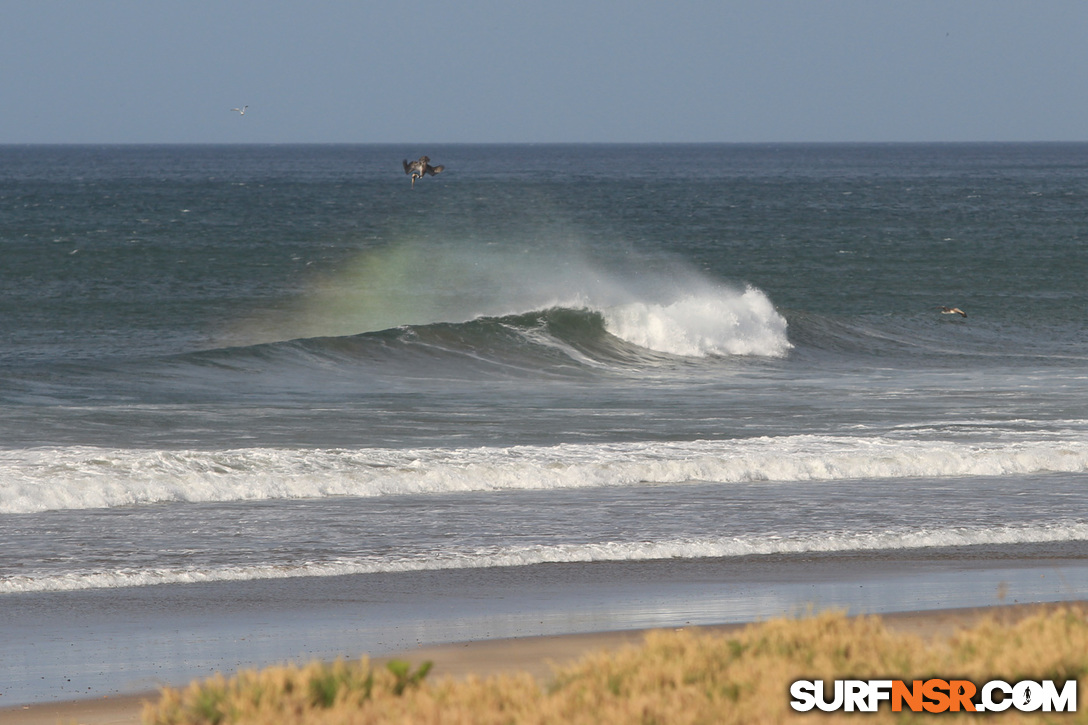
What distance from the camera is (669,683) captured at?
543cm

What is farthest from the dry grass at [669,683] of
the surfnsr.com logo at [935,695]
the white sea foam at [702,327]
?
the white sea foam at [702,327]

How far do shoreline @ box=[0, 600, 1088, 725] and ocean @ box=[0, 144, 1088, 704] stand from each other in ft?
1.00

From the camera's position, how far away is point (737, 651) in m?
5.89

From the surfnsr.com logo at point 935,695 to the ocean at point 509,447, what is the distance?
2983 millimetres

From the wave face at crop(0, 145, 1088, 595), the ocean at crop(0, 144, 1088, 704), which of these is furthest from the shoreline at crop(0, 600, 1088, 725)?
the wave face at crop(0, 145, 1088, 595)

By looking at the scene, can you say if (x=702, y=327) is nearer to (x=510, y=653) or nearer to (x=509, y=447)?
(x=509, y=447)

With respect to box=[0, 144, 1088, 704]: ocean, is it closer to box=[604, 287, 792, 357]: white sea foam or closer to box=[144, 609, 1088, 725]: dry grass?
box=[604, 287, 792, 357]: white sea foam

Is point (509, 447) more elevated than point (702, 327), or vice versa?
point (509, 447)

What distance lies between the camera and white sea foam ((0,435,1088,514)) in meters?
12.2

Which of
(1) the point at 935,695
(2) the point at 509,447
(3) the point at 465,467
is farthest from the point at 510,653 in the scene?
(2) the point at 509,447

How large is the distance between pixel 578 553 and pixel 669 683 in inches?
185

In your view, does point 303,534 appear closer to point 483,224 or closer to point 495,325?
point 495,325

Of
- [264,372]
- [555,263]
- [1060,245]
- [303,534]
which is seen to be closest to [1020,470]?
[303,534]

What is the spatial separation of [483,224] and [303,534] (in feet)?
186
